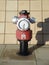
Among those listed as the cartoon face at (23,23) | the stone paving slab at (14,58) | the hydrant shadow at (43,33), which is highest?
the cartoon face at (23,23)

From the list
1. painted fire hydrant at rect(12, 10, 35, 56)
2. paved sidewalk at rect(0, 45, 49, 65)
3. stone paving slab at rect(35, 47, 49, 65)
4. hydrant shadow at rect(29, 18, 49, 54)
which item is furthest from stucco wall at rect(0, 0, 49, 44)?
painted fire hydrant at rect(12, 10, 35, 56)

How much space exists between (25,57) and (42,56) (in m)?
0.34

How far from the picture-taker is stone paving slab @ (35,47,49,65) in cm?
362

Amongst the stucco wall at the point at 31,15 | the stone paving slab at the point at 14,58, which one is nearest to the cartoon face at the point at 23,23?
the stone paving slab at the point at 14,58

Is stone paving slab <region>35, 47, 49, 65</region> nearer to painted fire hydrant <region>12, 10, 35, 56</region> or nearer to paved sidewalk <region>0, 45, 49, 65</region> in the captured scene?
paved sidewalk <region>0, 45, 49, 65</region>

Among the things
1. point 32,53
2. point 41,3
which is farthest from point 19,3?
point 32,53

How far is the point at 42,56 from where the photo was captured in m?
4.02

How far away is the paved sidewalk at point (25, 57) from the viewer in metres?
3.63

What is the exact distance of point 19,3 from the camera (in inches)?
201

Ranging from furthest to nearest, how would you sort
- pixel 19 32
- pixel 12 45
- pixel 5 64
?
pixel 12 45 < pixel 19 32 < pixel 5 64

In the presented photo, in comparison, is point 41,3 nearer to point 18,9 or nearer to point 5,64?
point 18,9

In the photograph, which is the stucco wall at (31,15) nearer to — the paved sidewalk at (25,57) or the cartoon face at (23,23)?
the paved sidewalk at (25,57)

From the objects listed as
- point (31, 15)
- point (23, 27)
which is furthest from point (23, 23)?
point (31, 15)

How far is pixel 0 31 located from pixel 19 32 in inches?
44.3
